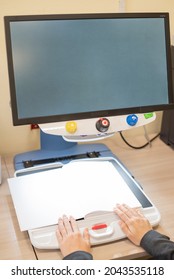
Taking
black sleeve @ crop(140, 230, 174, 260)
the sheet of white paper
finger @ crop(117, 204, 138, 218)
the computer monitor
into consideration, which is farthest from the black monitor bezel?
black sleeve @ crop(140, 230, 174, 260)

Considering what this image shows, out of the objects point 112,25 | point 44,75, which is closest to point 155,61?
point 112,25

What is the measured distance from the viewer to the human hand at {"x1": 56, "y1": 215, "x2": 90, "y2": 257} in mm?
906

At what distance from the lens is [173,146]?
1.48 m

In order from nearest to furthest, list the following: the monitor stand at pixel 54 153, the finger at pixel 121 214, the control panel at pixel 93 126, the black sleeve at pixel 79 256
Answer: the black sleeve at pixel 79 256 → the finger at pixel 121 214 → the control panel at pixel 93 126 → the monitor stand at pixel 54 153

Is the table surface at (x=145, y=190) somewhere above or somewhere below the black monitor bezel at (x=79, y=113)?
below

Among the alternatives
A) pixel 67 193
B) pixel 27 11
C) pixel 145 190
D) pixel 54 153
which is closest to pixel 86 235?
pixel 67 193

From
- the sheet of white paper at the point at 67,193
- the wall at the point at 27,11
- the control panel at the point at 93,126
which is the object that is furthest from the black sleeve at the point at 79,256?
the wall at the point at 27,11

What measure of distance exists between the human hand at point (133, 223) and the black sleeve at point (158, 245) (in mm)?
17

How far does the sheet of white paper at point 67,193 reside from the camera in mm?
1002

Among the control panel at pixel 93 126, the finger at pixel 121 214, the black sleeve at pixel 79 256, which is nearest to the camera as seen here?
the black sleeve at pixel 79 256

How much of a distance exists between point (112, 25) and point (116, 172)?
1.51ft

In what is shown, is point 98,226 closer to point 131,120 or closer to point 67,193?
point 67,193

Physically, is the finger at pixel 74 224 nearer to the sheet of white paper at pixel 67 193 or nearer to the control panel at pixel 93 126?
the sheet of white paper at pixel 67 193
